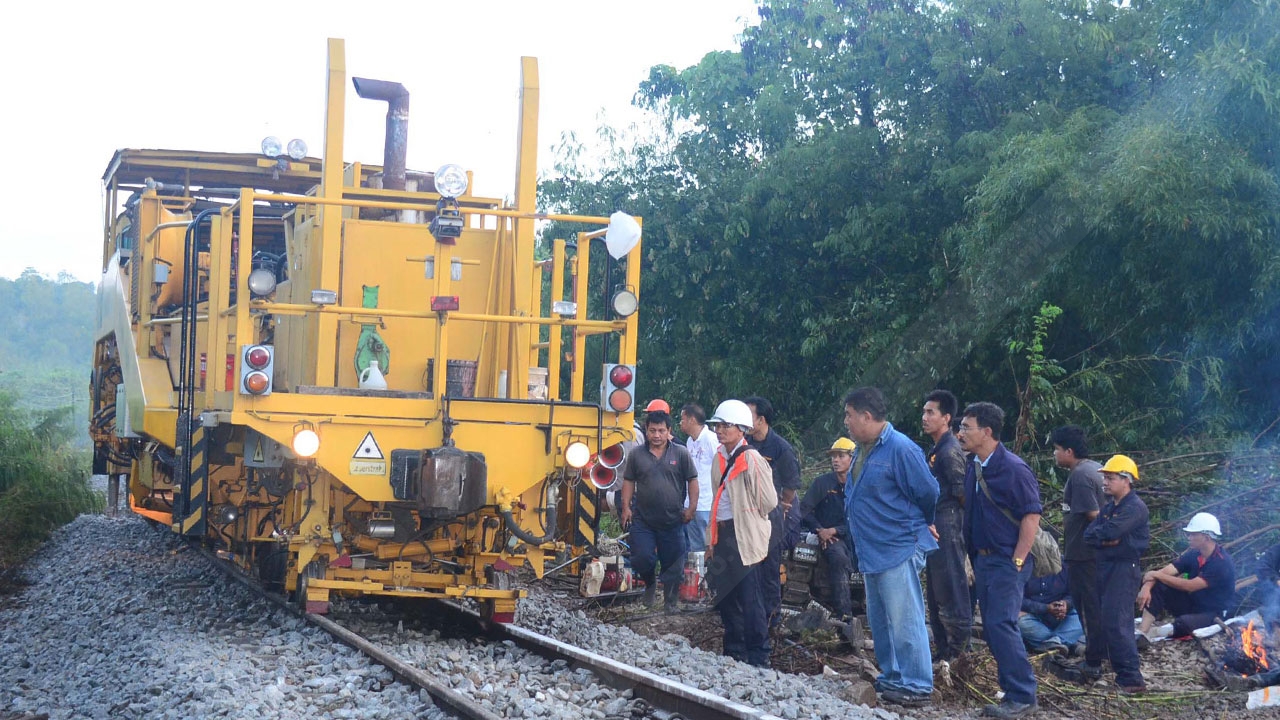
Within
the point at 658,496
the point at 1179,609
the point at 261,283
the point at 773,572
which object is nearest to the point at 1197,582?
the point at 1179,609

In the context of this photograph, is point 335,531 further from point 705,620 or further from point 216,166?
point 216,166

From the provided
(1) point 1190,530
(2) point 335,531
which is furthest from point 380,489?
(1) point 1190,530

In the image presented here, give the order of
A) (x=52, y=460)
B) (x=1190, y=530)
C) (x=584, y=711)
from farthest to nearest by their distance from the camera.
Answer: (x=52, y=460) → (x=1190, y=530) → (x=584, y=711)

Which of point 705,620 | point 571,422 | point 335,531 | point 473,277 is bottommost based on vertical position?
point 705,620

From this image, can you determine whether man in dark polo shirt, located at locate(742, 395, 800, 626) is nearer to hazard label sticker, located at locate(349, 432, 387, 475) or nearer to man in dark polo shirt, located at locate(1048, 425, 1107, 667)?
man in dark polo shirt, located at locate(1048, 425, 1107, 667)

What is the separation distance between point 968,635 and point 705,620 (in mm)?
2257

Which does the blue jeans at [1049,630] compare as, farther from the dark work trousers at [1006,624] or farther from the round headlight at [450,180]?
the round headlight at [450,180]

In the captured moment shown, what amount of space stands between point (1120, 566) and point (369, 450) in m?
4.57

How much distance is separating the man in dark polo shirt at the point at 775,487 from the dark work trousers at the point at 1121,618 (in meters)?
2.02

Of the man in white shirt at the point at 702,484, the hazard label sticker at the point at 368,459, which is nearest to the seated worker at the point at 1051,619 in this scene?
the man in white shirt at the point at 702,484

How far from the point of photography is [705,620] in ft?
30.1

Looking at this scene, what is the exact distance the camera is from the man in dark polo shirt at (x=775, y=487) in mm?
7938

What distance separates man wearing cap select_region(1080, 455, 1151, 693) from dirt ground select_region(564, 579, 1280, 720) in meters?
0.14

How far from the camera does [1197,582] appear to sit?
26.4 feet
